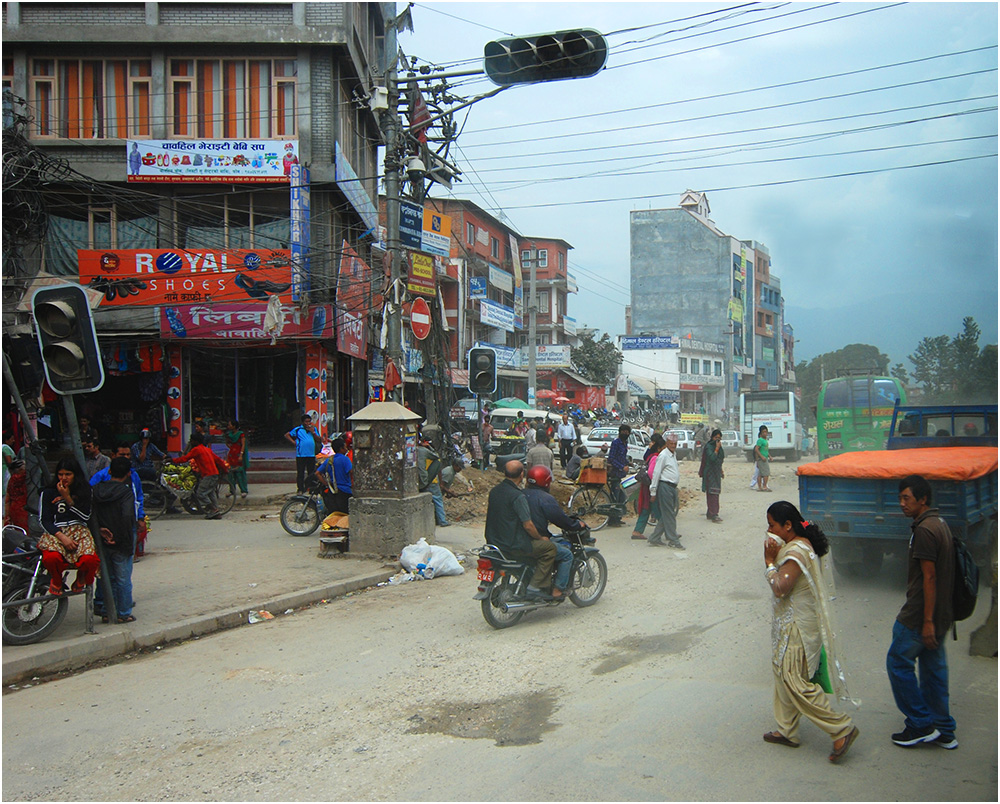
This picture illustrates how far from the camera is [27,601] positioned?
667cm

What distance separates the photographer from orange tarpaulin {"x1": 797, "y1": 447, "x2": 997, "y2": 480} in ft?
26.3

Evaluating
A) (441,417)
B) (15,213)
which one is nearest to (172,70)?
(15,213)

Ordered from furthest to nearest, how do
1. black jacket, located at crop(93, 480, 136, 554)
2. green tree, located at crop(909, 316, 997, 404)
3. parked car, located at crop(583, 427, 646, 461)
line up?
parked car, located at crop(583, 427, 646, 461)
black jacket, located at crop(93, 480, 136, 554)
green tree, located at crop(909, 316, 997, 404)

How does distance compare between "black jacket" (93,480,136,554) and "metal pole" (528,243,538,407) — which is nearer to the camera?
"black jacket" (93,480,136,554)

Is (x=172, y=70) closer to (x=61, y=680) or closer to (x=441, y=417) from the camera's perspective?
(x=441, y=417)

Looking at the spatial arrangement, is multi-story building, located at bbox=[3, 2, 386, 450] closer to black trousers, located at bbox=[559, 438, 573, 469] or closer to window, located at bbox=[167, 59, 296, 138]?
window, located at bbox=[167, 59, 296, 138]

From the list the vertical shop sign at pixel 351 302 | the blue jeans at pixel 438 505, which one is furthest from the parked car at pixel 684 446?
the blue jeans at pixel 438 505

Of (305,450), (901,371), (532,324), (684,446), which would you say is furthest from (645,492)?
(684,446)

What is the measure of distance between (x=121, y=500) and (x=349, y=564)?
3.96 metres

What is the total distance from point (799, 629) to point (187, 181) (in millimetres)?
18975

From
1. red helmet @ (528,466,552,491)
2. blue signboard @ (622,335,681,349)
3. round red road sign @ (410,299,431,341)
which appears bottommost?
red helmet @ (528,466,552,491)

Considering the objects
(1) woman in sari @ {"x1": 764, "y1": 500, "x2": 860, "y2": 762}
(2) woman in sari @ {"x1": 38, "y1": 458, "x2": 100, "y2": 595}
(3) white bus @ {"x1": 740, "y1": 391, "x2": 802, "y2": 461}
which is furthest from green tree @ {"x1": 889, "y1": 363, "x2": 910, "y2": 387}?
(3) white bus @ {"x1": 740, "y1": 391, "x2": 802, "y2": 461}

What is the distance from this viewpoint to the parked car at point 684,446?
32.3m

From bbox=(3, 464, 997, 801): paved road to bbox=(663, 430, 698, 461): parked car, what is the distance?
24.1 m
